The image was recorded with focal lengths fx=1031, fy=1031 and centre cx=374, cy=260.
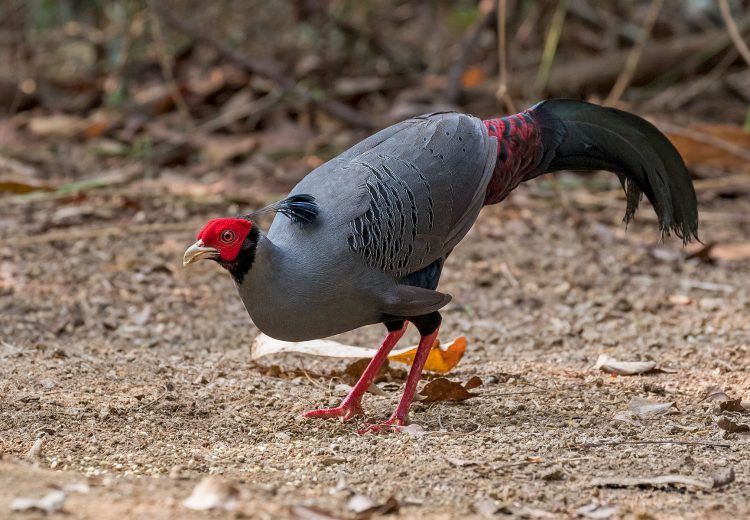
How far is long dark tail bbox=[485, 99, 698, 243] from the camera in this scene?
432cm

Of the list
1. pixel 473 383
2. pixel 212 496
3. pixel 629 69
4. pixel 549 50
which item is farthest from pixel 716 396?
pixel 629 69

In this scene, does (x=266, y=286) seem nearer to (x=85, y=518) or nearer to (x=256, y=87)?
(x=85, y=518)

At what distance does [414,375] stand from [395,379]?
673 mm

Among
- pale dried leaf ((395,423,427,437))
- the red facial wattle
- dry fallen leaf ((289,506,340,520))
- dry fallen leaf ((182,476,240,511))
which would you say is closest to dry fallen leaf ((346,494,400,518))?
dry fallen leaf ((289,506,340,520))

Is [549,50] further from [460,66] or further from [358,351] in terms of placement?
[358,351]

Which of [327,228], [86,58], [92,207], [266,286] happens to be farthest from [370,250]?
[86,58]

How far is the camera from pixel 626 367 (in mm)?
4457

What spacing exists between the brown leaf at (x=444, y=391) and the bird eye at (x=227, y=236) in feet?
3.55

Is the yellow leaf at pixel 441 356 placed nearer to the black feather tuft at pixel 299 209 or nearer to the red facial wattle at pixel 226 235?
the black feather tuft at pixel 299 209

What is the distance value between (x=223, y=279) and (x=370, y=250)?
7.85ft

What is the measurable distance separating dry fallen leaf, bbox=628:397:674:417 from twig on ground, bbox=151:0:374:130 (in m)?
4.43

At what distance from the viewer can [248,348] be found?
498cm

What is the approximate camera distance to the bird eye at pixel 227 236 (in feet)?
11.6

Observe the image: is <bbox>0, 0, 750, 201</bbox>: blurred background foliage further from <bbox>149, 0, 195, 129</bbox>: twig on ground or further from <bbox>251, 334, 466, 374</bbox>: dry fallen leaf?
<bbox>251, 334, 466, 374</bbox>: dry fallen leaf
